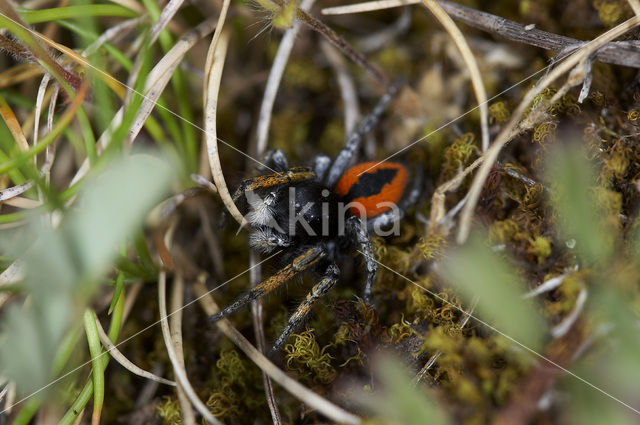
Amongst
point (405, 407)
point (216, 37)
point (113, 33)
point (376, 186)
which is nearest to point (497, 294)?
point (405, 407)

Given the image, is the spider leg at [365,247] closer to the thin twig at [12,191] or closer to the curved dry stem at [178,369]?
the curved dry stem at [178,369]

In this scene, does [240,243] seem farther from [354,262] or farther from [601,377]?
[601,377]

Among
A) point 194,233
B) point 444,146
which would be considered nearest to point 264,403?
point 194,233

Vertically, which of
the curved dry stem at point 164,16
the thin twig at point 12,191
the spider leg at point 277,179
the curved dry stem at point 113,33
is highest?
the curved dry stem at point 164,16

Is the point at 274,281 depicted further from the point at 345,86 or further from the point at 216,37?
the point at 345,86

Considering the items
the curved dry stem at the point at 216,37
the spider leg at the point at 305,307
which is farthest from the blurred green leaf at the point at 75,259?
the curved dry stem at the point at 216,37

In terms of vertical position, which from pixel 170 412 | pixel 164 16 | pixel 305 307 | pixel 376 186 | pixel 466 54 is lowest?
pixel 170 412
